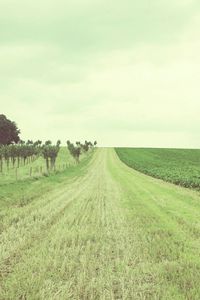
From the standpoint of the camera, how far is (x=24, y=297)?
7344 mm

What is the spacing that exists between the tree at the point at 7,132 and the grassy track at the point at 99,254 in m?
104

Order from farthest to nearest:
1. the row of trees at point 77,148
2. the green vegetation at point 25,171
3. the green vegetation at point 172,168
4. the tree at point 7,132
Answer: the tree at point 7,132
the row of trees at point 77,148
the green vegetation at point 25,171
the green vegetation at point 172,168

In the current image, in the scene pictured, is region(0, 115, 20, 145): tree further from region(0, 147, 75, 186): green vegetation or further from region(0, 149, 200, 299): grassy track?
region(0, 149, 200, 299): grassy track

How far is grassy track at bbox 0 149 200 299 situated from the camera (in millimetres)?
7855

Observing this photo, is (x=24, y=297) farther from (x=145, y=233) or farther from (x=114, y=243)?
(x=145, y=233)

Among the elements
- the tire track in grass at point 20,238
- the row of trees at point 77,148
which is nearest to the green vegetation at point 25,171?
the row of trees at point 77,148

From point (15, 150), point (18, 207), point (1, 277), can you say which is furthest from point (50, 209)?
point (15, 150)

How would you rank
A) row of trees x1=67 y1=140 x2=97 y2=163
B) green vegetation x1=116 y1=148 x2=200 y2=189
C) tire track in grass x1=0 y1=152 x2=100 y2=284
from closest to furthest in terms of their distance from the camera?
tire track in grass x1=0 y1=152 x2=100 y2=284 < green vegetation x1=116 y1=148 x2=200 y2=189 < row of trees x1=67 y1=140 x2=97 y2=163

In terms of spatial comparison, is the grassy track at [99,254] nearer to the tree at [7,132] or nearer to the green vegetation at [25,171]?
the green vegetation at [25,171]

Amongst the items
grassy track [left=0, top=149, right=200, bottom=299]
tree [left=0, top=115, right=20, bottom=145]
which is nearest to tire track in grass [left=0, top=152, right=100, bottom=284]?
grassy track [left=0, top=149, right=200, bottom=299]

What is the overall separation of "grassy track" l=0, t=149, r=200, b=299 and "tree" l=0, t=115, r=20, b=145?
342 feet

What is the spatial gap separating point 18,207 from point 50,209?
191 cm

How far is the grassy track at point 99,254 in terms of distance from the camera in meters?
7.86

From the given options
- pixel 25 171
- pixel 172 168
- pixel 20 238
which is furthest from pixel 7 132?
pixel 20 238
